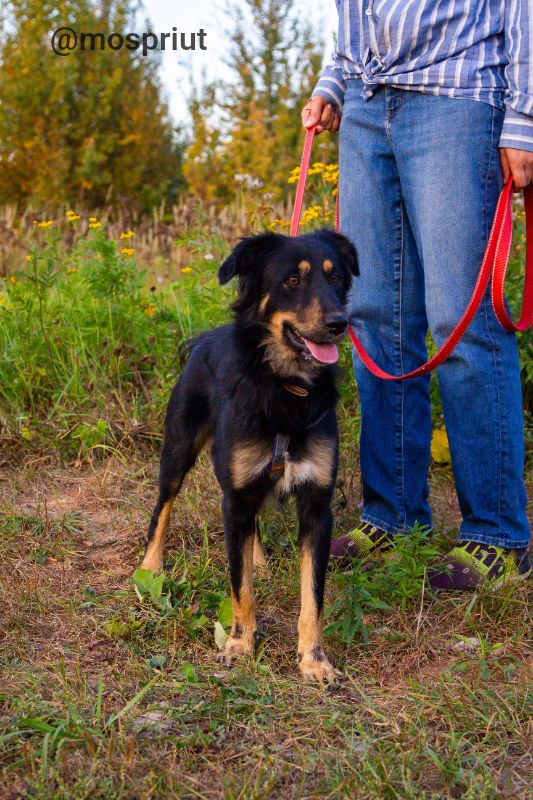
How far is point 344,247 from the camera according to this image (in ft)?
10.9

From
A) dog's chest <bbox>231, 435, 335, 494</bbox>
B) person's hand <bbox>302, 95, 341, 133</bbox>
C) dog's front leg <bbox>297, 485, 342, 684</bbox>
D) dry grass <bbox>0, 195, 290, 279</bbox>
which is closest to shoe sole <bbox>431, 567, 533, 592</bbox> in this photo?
dog's front leg <bbox>297, 485, 342, 684</bbox>

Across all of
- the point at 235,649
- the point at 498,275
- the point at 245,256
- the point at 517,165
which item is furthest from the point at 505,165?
the point at 235,649

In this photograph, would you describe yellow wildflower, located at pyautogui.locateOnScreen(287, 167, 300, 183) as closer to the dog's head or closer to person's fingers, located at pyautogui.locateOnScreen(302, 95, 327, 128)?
person's fingers, located at pyautogui.locateOnScreen(302, 95, 327, 128)

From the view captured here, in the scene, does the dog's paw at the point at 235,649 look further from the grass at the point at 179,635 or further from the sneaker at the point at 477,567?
the sneaker at the point at 477,567

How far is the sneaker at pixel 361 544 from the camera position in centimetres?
358

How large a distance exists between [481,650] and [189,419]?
5.17ft

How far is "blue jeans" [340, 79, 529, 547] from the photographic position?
3.11m

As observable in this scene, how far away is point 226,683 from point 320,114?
7.75 feet

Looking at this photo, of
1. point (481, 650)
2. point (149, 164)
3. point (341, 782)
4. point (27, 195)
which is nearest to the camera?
point (341, 782)

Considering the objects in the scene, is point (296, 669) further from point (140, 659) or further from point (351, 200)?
point (351, 200)

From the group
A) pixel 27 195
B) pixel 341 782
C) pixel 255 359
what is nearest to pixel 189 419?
pixel 255 359

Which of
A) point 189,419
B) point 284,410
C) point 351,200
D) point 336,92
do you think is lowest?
point 189,419

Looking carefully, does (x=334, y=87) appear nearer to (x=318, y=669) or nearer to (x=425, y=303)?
(x=425, y=303)

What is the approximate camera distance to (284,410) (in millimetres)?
2988
